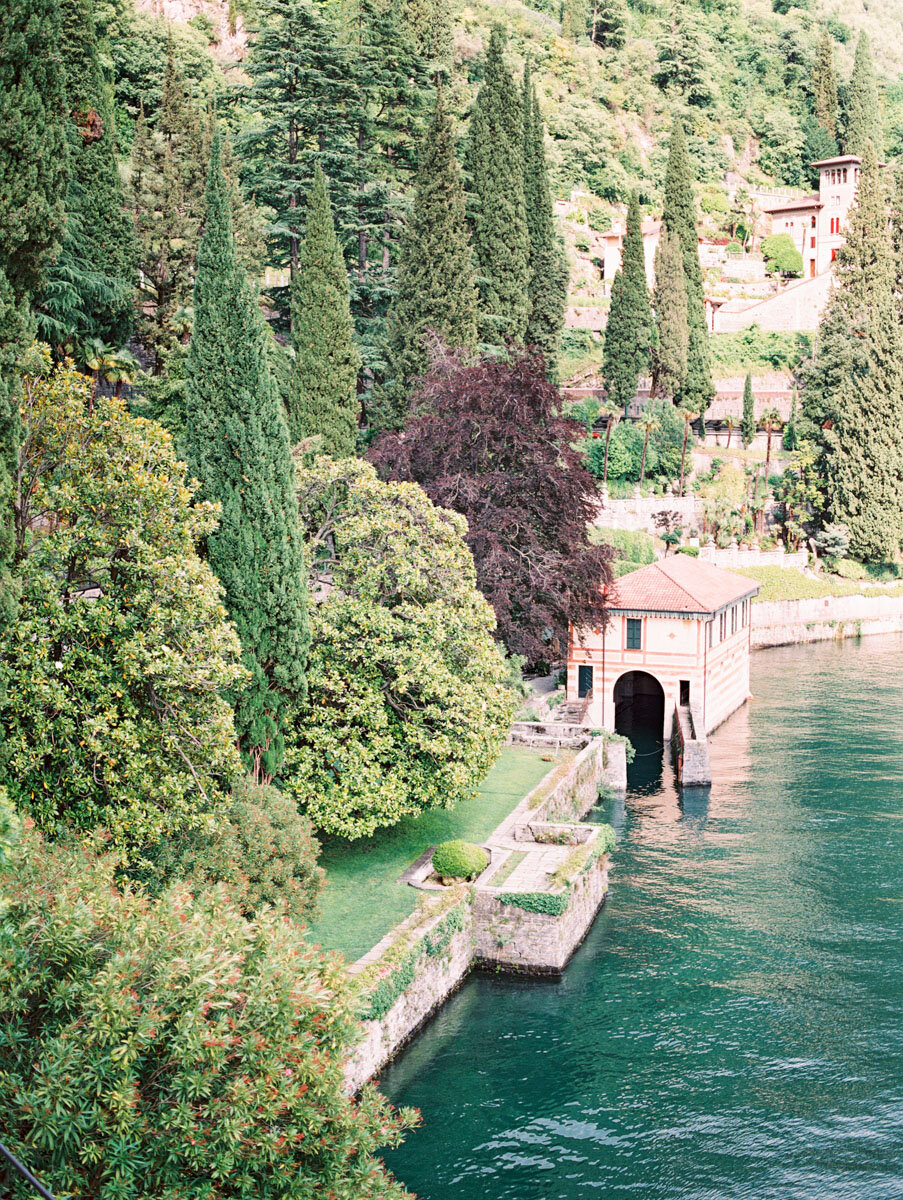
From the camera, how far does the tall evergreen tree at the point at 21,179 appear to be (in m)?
15.7

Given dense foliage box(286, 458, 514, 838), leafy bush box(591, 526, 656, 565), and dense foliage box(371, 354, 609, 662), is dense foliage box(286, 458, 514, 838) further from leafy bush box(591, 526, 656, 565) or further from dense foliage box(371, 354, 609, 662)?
leafy bush box(591, 526, 656, 565)

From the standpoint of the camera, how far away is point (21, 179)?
16.1 m

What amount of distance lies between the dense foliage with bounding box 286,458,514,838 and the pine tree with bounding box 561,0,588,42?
4077 inches

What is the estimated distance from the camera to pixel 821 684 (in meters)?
48.4

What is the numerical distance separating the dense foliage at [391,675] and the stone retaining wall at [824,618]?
35.9m

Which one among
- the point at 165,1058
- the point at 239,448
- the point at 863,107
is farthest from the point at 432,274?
the point at 863,107

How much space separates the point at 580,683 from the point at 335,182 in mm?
22470

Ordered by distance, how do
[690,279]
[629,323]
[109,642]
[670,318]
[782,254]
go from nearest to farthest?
[109,642]
[629,323]
[670,318]
[690,279]
[782,254]

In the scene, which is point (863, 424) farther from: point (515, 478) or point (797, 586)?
point (515, 478)

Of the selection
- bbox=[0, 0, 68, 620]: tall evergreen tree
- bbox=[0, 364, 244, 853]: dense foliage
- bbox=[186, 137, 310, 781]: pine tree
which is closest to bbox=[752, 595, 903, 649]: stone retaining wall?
bbox=[186, 137, 310, 781]: pine tree

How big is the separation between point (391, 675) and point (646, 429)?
43.7 meters

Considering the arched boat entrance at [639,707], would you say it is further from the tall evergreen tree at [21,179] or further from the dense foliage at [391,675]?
the tall evergreen tree at [21,179]

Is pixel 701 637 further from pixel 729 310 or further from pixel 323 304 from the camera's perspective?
pixel 729 310

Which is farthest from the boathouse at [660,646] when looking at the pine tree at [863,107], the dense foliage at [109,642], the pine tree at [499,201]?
the pine tree at [863,107]
